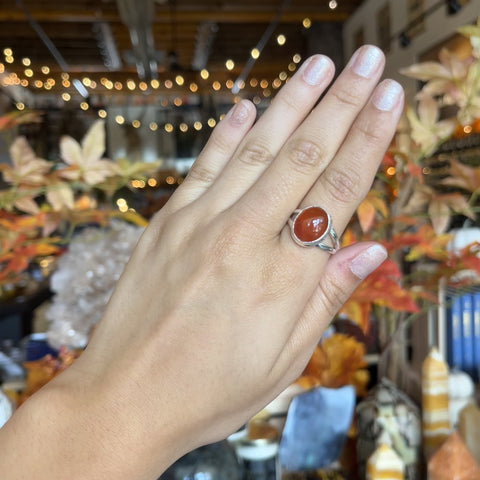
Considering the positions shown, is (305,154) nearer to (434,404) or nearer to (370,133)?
(370,133)

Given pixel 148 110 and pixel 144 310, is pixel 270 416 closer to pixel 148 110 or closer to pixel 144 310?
pixel 144 310

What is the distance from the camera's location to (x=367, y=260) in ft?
1.29

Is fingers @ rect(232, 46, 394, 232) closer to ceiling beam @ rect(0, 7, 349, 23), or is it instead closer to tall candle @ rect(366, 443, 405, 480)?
tall candle @ rect(366, 443, 405, 480)

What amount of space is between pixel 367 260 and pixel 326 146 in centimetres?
8

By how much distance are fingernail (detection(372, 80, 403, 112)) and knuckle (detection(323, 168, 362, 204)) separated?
47 mm

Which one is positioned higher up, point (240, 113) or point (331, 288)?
point (240, 113)

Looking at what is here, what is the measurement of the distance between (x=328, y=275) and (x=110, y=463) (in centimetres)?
18

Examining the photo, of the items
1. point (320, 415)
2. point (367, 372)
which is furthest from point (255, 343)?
point (367, 372)

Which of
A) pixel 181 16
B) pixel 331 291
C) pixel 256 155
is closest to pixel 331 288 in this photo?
pixel 331 291

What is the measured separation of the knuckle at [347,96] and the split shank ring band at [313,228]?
2.9 inches

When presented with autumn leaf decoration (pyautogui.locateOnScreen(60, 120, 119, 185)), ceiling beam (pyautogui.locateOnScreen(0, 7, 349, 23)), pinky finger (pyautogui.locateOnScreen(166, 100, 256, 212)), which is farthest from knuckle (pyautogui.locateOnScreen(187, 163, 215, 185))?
ceiling beam (pyautogui.locateOnScreen(0, 7, 349, 23))

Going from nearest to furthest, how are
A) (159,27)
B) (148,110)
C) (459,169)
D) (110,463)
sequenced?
(110,463) → (459,169) → (148,110) → (159,27)

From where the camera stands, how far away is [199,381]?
36 cm

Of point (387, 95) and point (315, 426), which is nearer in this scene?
point (387, 95)
